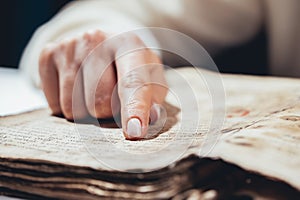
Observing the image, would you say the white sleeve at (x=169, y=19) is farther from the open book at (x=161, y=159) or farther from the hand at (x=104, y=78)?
the open book at (x=161, y=159)

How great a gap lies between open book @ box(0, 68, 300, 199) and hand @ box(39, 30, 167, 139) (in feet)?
0.07

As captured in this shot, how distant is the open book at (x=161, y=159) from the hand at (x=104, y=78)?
0.07ft

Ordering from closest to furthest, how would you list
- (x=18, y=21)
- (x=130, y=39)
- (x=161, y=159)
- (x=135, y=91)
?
(x=161, y=159)
(x=135, y=91)
(x=130, y=39)
(x=18, y=21)

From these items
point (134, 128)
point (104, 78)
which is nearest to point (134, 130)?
point (134, 128)

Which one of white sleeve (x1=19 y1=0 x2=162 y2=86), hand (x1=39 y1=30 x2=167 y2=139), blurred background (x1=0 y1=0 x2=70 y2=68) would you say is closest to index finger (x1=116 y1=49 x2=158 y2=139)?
hand (x1=39 y1=30 x2=167 y2=139)

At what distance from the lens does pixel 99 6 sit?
0.88 m

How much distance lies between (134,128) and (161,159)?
73mm

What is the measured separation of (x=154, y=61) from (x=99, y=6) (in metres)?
0.41

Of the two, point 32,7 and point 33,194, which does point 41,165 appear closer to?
point 33,194

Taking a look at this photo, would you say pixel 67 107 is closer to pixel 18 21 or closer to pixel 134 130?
pixel 134 130

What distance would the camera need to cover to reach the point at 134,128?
1.14 ft

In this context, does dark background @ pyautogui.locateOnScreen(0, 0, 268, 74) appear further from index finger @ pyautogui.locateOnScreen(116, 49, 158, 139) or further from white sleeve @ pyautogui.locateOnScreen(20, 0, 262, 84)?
index finger @ pyautogui.locateOnScreen(116, 49, 158, 139)

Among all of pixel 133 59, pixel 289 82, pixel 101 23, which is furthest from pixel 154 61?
pixel 101 23

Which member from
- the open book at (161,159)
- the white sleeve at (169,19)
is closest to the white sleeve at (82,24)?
the white sleeve at (169,19)
